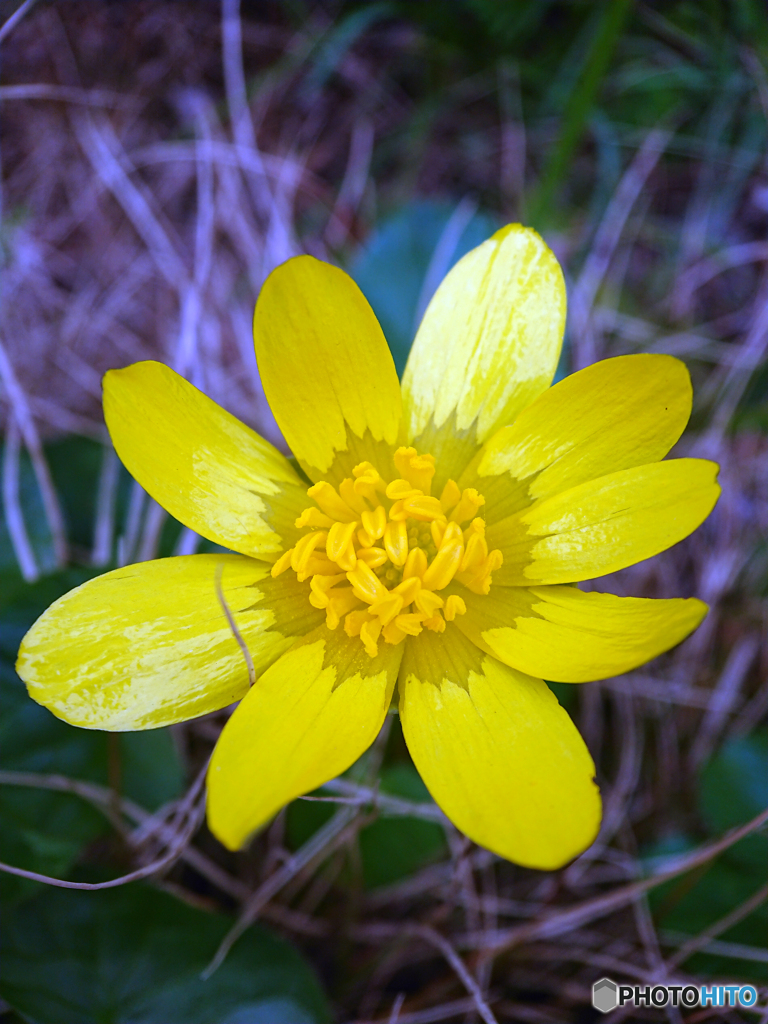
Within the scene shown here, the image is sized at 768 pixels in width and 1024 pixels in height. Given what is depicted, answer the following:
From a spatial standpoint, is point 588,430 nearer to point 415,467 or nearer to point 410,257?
point 415,467

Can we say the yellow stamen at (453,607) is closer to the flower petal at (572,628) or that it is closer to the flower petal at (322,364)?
the flower petal at (572,628)

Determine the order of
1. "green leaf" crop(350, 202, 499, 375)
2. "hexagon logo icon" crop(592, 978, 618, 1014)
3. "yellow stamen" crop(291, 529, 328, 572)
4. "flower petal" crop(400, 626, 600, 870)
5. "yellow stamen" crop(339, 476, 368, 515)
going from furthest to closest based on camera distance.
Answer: "green leaf" crop(350, 202, 499, 375) → "hexagon logo icon" crop(592, 978, 618, 1014) → "yellow stamen" crop(339, 476, 368, 515) → "yellow stamen" crop(291, 529, 328, 572) → "flower petal" crop(400, 626, 600, 870)

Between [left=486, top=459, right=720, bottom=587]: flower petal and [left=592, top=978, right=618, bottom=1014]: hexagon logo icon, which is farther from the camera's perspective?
[left=592, top=978, right=618, bottom=1014]: hexagon logo icon

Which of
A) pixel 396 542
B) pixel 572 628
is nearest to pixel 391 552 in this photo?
pixel 396 542

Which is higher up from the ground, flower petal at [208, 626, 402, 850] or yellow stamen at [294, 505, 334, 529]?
yellow stamen at [294, 505, 334, 529]

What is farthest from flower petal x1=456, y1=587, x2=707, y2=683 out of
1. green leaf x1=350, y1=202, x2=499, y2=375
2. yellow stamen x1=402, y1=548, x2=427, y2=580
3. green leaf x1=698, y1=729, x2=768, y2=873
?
green leaf x1=350, y1=202, x2=499, y2=375

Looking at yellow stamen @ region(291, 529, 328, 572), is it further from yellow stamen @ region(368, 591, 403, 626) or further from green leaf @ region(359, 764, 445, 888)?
green leaf @ region(359, 764, 445, 888)
